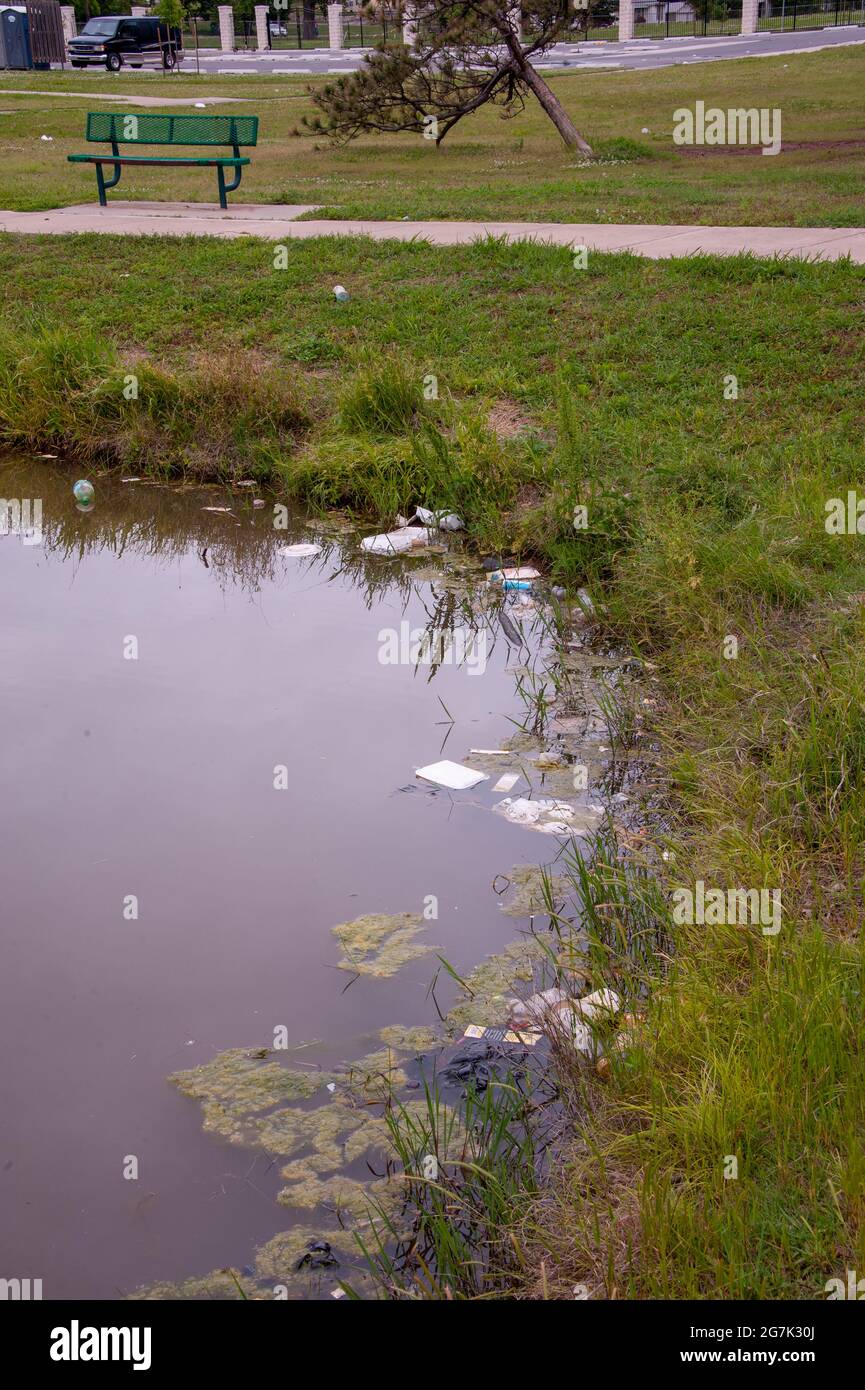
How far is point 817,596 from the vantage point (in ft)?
19.5

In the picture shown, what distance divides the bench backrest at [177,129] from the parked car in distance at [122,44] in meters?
33.6

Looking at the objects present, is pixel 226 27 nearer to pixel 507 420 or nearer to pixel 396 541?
pixel 507 420

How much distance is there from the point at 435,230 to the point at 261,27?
52.0 meters

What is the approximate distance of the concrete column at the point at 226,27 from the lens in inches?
2260

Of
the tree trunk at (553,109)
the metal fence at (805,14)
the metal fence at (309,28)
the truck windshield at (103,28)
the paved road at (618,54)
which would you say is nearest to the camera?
the tree trunk at (553,109)

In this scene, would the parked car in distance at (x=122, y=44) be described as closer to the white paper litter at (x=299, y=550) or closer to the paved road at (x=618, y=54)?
the paved road at (x=618, y=54)

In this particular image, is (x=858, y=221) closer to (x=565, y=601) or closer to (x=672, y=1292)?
(x=565, y=601)

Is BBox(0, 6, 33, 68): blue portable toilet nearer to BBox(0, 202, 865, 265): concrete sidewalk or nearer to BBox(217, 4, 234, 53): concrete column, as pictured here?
BBox(217, 4, 234, 53): concrete column

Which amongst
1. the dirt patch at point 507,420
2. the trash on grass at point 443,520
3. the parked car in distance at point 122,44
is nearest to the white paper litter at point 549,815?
the trash on grass at point 443,520

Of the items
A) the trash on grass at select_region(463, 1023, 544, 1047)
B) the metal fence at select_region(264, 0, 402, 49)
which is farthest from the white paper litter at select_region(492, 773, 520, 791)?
the metal fence at select_region(264, 0, 402, 49)

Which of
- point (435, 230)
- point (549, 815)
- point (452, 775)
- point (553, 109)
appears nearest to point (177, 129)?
point (435, 230)

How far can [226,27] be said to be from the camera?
5797 cm

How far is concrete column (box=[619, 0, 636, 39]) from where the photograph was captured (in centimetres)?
5450
